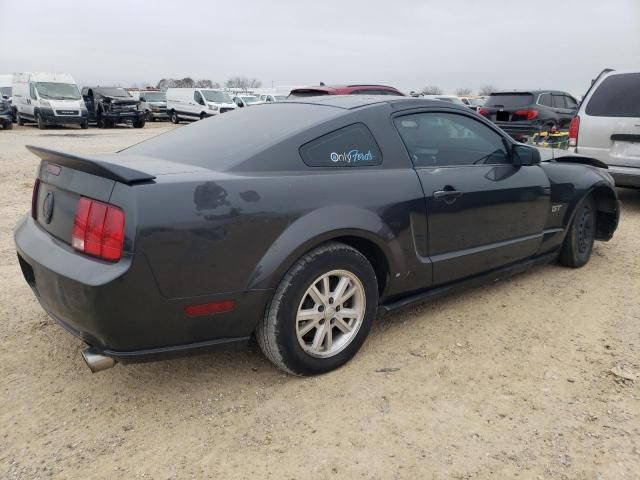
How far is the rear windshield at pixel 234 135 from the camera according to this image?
109 inches

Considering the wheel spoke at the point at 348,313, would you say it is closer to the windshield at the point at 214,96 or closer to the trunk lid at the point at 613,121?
the trunk lid at the point at 613,121

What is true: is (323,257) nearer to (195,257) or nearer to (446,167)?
(195,257)

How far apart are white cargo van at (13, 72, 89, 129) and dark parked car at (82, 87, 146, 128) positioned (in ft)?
5.65

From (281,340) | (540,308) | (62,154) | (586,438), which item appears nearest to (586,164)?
(540,308)

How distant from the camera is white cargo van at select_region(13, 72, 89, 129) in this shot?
69.9ft

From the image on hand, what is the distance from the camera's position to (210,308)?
2467 mm

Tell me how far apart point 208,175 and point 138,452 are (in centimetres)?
125

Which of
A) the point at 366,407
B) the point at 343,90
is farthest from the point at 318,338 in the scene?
the point at 343,90

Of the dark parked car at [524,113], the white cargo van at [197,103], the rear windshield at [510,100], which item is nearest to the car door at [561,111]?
the dark parked car at [524,113]

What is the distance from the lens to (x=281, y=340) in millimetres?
2691

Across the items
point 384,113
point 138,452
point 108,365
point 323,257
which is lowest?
point 138,452

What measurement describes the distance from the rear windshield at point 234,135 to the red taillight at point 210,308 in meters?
0.65

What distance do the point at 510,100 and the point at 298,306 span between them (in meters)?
12.0

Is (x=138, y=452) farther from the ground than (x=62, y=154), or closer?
closer
